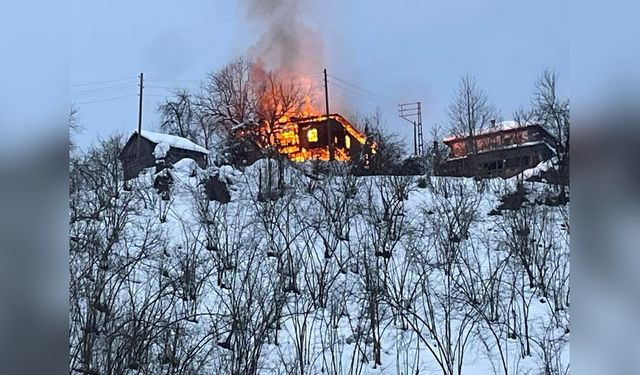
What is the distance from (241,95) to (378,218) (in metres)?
2.32

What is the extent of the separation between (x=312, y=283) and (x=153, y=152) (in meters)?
2.22

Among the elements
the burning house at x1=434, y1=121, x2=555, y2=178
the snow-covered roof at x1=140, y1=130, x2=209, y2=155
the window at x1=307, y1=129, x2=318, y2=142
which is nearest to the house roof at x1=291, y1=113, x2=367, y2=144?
the window at x1=307, y1=129, x2=318, y2=142

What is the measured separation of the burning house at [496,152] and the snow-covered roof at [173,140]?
6.98 feet

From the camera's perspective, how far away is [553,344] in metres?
2.34

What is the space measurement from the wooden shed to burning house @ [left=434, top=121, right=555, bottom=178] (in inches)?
83.6

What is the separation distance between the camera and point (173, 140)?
4707 millimetres

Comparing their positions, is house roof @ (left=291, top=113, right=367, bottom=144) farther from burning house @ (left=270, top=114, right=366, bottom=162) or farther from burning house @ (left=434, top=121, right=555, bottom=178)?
burning house @ (left=434, top=121, right=555, bottom=178)

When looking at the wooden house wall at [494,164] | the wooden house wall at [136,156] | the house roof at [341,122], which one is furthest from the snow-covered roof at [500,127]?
the wooden house wall at [136,156]

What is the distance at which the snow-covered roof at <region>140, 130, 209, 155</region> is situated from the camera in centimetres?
438

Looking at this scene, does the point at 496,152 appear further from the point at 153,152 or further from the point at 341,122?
the point at 153,152

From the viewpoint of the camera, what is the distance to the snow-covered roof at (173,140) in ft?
14.4

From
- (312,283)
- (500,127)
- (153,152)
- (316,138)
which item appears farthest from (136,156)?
(500,127)
